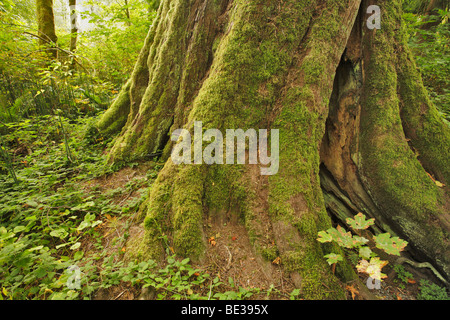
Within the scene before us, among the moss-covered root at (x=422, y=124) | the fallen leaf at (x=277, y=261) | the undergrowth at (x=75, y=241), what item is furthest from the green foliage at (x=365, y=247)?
the moss-covered root at (x=422, y=124)

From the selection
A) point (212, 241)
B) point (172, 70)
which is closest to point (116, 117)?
point (172, 70)

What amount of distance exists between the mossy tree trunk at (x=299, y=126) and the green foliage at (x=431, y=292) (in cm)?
26

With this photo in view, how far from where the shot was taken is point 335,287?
1.99 meters

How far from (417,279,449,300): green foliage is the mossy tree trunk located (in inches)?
10.2

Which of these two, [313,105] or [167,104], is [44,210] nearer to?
[167,104]

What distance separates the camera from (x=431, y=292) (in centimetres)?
246

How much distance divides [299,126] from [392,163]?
1545 millimetres

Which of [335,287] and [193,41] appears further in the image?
[193,41]

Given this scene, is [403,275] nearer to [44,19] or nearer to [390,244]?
[390,244]

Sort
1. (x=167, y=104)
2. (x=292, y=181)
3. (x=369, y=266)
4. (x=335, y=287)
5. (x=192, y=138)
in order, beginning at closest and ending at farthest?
(x=369, y=266), (x=335, y=287), (x=292, y=181), (x=192, y=138), (x=167, y=104)

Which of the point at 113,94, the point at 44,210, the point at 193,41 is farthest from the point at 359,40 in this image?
the point at 113,94

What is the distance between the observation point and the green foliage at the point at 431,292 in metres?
2.43

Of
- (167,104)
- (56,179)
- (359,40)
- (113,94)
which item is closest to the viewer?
(359,40)
